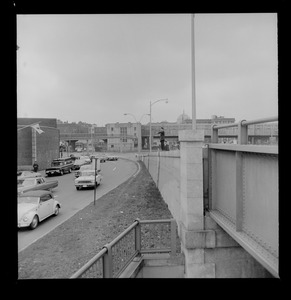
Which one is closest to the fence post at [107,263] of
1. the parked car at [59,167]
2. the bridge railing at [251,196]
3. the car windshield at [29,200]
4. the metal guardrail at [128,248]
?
the metal guardrail at [128,248]

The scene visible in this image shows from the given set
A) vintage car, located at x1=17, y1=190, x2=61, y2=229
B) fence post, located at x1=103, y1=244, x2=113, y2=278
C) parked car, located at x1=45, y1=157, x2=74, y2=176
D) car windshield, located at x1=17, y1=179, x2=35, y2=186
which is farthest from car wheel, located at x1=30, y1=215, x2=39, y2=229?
parked car, located at x1=45, y1=157, x2=74, y2=176

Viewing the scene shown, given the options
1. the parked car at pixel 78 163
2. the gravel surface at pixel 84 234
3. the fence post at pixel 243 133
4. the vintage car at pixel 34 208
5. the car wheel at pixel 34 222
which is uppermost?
the fence post at pixel 243 133

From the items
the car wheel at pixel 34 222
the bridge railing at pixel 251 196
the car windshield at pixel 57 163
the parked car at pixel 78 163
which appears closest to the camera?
the bridge railing at pixel 251 196

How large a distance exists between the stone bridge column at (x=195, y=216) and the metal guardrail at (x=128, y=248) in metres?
0.81

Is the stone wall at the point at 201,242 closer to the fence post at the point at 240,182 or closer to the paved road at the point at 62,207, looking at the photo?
the fence post at the point at 240,182

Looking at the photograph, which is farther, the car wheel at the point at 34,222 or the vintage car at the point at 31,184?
the vintage car at the point at 31,184

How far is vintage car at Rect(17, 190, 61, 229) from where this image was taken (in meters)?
10.4

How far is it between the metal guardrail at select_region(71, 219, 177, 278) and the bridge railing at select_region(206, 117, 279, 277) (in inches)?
71.7

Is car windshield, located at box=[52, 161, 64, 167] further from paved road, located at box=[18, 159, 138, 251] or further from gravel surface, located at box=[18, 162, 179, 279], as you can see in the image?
gravel surface, located at box=[18, 162, 179, 279]

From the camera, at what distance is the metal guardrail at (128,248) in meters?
4.26

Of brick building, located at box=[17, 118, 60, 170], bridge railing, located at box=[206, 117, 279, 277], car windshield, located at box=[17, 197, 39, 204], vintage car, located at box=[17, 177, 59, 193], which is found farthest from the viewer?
brick building, located at box=[17, 118, 60, 170]

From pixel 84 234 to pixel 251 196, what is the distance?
8.02 m
